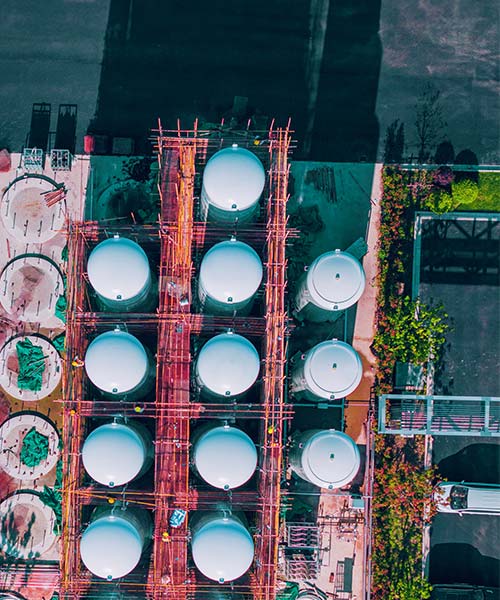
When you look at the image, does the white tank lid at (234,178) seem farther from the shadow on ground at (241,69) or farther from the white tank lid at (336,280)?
the shadow on ground at (241,69)

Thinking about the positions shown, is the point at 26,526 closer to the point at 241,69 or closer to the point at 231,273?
the point at 231,273

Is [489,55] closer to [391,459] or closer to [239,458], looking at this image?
[391,459]

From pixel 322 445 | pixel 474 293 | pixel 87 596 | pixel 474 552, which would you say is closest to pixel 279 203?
pixel 322 445

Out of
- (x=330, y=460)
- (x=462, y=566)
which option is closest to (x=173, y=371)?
(x=330, y=460)

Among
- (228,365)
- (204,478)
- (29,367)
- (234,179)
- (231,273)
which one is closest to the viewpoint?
(228,365)

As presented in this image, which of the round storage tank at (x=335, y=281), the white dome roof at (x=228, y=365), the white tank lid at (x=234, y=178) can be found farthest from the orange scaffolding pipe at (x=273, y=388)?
the white tank lid at (x=234, y=178)

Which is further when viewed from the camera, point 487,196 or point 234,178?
point 487,196
